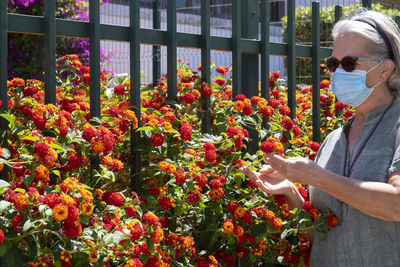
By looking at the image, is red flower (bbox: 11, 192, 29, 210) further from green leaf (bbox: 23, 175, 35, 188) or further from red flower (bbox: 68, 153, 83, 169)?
red flower (bbox: 68, 153, 83, 169)

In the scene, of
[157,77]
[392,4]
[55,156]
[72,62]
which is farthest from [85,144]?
[392,4]

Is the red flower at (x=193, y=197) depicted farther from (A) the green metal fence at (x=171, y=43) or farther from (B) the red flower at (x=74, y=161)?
(B) the red flower at (x=74, y=161)

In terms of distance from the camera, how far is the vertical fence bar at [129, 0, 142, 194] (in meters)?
2.21

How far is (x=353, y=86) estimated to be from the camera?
6.79 feet

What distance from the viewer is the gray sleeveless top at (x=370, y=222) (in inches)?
78.2

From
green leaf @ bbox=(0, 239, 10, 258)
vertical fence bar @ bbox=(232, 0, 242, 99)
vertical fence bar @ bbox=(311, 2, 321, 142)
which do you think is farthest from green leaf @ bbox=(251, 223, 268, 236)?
vertical fence bar @ bbox=(311, 2, 321, 142)

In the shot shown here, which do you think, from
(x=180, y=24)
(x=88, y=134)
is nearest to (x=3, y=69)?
(x=88, y=134)

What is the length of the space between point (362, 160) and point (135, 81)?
3.13 ft

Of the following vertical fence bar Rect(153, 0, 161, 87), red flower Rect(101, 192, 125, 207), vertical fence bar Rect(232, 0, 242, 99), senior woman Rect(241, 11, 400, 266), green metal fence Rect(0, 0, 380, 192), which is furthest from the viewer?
vertical fence bar Rect(153, 0, 161, 87)

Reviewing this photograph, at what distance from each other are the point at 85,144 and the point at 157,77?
216 inches

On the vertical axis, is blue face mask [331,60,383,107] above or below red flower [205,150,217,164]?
above

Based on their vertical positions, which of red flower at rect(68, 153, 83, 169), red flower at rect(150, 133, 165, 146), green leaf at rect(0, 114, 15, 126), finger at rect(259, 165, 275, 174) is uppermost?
green leaf at rect(0, 114, 15, 126)

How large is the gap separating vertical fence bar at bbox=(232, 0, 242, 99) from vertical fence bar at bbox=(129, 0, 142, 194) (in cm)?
57

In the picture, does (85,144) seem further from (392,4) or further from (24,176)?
(392,4)
